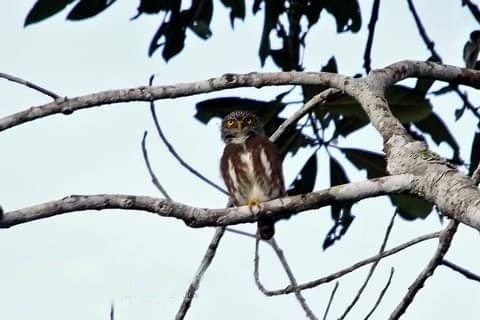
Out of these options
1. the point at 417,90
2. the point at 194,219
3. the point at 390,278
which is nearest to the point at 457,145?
the point at 417,90

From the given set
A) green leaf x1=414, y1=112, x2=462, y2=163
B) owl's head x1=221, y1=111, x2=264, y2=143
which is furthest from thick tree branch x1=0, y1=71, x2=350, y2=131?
green leaf x1=414, y1=112, x2=462, y2=163

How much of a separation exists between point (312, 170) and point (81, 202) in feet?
9.52

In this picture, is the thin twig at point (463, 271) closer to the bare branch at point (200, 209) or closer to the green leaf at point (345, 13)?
the bare branch at point (200, 209)

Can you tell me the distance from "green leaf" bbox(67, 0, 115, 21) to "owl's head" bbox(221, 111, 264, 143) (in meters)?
0.94

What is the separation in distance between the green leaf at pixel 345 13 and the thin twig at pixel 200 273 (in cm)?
242

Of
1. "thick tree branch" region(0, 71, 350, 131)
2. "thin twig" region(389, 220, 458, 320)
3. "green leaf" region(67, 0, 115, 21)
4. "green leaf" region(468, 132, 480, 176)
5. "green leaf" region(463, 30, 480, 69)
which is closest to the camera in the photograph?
"thin twig" region(389, 220, 458, 320)

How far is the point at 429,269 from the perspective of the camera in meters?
3.76

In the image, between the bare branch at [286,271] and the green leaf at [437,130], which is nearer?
the bare branch at [286,271]

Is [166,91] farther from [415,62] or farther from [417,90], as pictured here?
[417,90]

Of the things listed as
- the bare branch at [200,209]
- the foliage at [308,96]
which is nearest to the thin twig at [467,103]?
the foliage at [308,96]

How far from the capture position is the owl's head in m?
5.84

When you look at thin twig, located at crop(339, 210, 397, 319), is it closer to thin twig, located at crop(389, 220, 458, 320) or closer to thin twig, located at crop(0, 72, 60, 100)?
thin twig, located at crop(389, 220, 458, 320)

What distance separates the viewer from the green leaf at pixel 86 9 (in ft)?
20.0

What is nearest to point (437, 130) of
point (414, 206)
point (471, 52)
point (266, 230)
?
point (414, 206)
